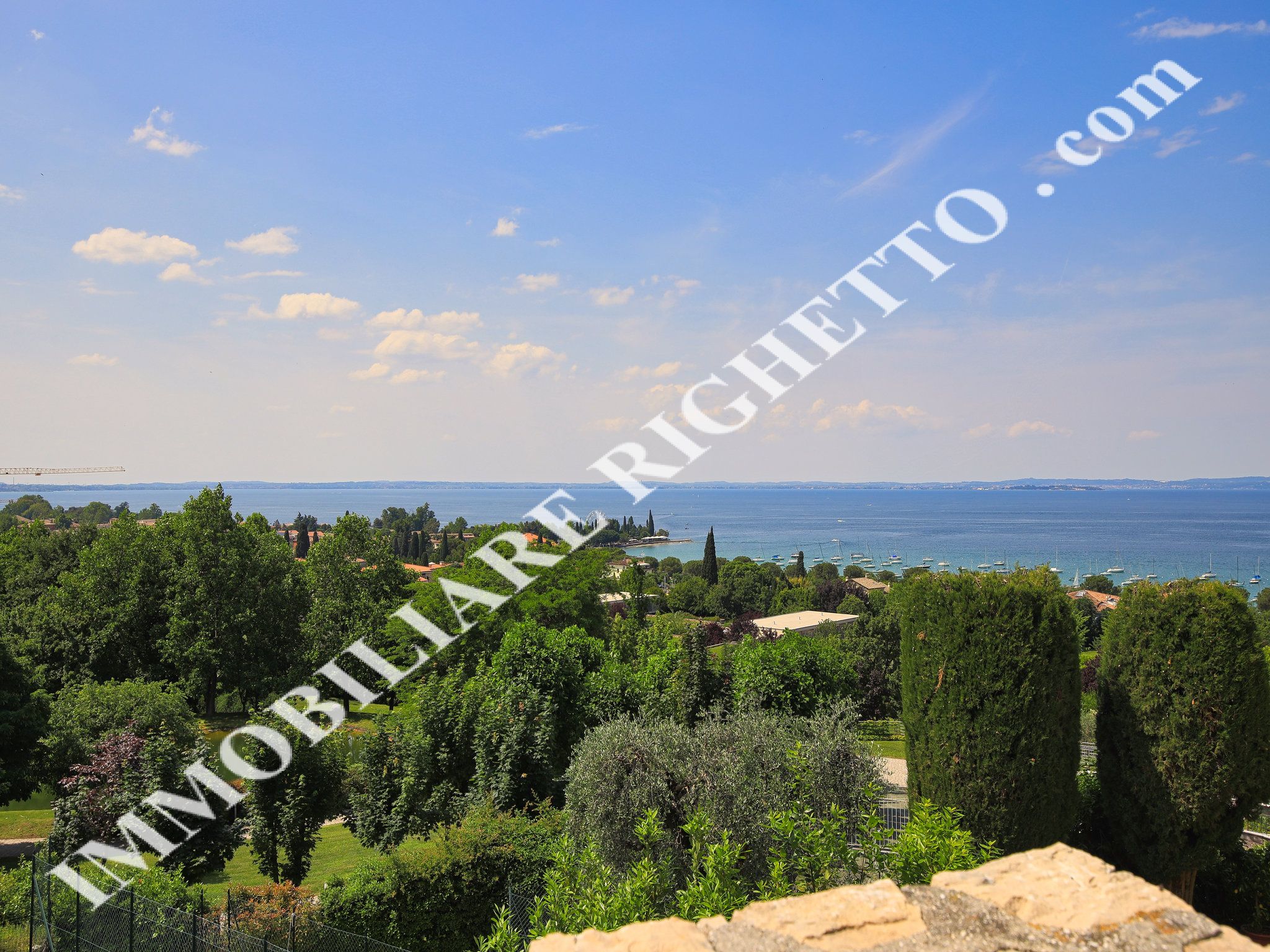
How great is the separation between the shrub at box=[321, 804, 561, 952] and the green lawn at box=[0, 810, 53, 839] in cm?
1181

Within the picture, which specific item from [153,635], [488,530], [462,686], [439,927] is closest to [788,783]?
[439,927]

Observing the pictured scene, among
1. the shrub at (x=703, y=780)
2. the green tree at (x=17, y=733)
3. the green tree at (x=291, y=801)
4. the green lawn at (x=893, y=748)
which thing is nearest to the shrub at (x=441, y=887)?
the shrub at (x=703, y=780)

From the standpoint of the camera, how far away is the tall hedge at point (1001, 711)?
8828mm

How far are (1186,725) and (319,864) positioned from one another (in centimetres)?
1550

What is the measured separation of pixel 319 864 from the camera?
1580cm

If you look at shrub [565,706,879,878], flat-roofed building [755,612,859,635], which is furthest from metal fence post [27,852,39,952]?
flat-roofed building [755,612,859,635]

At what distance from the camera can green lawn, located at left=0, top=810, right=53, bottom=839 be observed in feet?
59.7

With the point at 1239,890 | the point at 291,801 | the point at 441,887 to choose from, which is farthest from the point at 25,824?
the point at 1239,890

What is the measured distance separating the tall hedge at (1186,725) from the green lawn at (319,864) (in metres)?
12.8

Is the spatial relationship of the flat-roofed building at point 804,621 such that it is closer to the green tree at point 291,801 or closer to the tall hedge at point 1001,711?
the green tree at point 291,801

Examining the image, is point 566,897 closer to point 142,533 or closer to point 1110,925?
point 1110,925

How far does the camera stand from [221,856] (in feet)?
43.3

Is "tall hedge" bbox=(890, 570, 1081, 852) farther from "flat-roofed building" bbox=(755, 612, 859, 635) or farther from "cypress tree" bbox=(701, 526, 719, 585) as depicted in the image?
"cypress tree" bbox=(701, 526, 719, 585)

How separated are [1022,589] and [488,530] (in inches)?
1051
